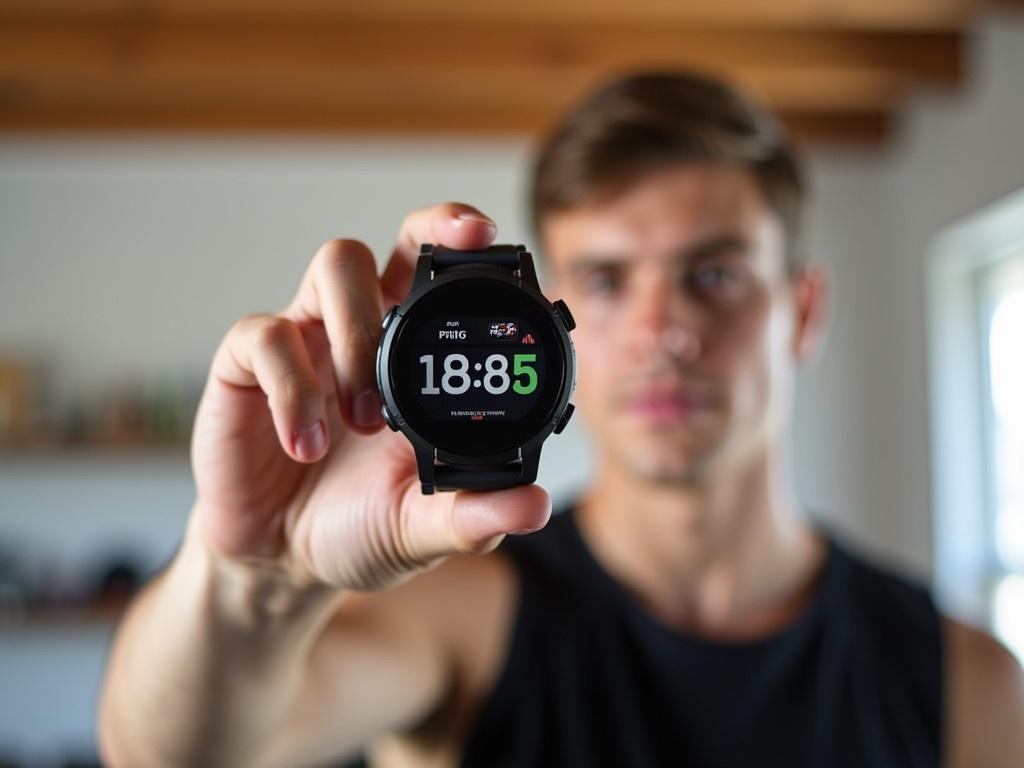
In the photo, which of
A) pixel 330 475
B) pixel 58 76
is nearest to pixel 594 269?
pixel 330 475

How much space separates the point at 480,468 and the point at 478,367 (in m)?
0.04

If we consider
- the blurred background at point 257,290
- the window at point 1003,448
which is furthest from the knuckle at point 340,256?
the blurred background at point 257,290

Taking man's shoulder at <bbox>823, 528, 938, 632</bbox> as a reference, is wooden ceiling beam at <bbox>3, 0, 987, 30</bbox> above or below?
above

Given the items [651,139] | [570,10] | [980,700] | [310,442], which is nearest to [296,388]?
[310,442]

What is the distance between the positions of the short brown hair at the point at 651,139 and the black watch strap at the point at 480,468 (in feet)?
1.63

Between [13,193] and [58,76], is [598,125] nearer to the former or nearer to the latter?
[58,76]

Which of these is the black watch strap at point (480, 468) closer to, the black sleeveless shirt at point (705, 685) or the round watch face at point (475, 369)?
the round watch face at point (475, 369)

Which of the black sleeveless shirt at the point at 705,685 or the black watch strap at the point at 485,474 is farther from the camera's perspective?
the black sleeveless shirt at the point at 705,685

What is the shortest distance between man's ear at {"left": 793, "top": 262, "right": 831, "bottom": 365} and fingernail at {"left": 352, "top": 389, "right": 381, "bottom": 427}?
0.71 m

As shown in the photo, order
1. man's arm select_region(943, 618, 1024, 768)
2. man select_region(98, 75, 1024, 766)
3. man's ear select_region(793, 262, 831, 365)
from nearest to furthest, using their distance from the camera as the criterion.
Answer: man select_region(98, 75, 1024, 766) < man's arm select_region(943, 618, 1024, 768) < man's ear select_region(793, 262, 831, 365)

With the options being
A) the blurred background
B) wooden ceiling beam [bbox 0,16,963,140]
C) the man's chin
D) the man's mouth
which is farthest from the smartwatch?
the blurred background

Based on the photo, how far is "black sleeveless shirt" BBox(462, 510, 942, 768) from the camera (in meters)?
0.90

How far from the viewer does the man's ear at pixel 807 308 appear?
1.12 meters

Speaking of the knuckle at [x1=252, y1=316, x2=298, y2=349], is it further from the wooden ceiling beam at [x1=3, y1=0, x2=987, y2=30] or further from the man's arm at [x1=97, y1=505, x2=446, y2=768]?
the wooden ceiling beam at [x1=3, y1=0, x2=987, y2=30]
